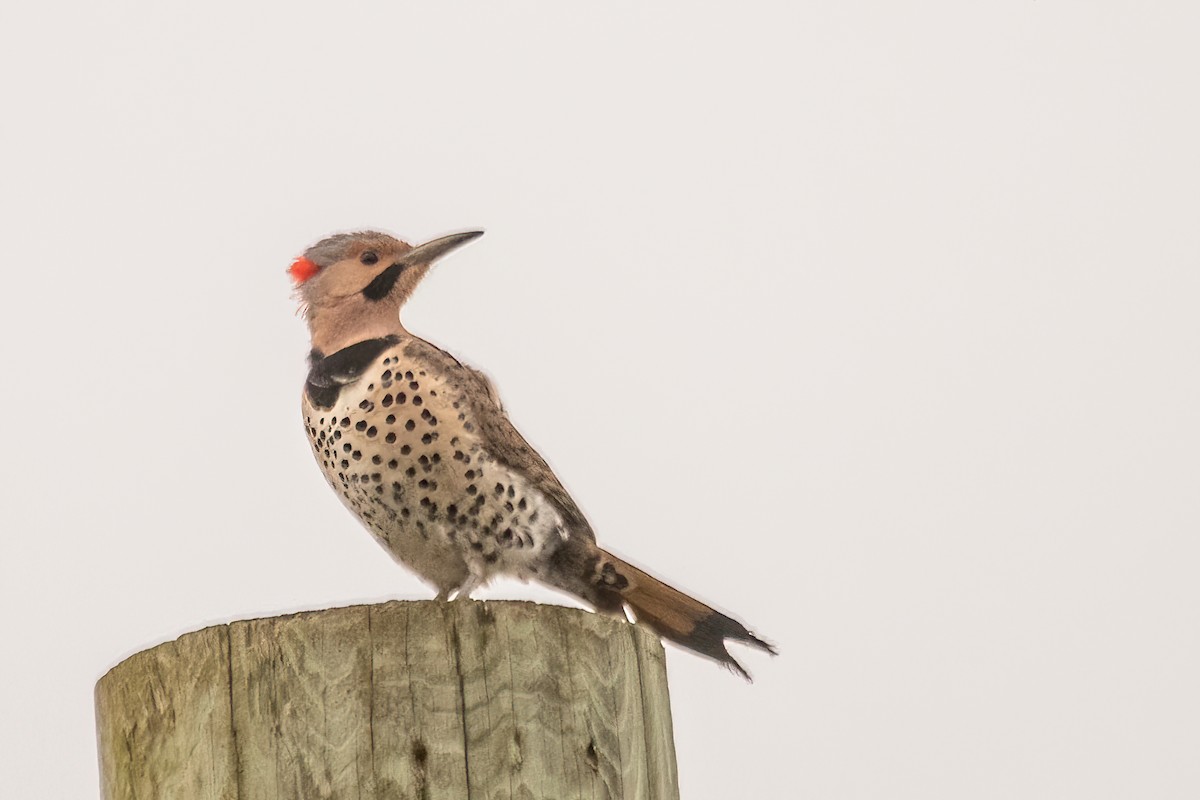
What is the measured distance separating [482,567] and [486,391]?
1.89ft

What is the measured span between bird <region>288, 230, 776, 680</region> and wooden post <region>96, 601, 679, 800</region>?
141 cm

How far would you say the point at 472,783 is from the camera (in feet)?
8.84

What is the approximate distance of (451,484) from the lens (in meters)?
4.33

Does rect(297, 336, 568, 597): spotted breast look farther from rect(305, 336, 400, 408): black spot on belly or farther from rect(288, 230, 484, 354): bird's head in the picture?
rect(288, 230, 484, 354): bird's head

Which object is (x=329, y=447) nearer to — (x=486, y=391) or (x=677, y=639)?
(x=486, y=391)

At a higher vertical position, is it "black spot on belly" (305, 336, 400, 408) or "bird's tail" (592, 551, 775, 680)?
"black spot on belly" (305, 336, 400, 408)

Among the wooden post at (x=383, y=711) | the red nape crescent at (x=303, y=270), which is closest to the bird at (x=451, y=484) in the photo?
the red nape crescent at (x=303, y=270)

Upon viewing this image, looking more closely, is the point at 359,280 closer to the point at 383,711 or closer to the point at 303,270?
the point at 303,270

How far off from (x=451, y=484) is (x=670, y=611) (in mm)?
761

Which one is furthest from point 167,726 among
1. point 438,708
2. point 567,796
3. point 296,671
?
point 567,796

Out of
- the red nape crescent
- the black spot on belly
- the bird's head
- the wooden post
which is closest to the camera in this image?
the wooden post

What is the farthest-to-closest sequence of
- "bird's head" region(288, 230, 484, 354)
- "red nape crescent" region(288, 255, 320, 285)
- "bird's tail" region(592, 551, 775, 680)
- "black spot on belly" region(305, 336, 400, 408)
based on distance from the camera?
"red nape crescent" region(288, 255, 320, 285) → "bird's head" region(288, 230, 484, 354) → "black spot on belly" region(305, 336, 400, 408) → "bird's tail" region(592, 551, 775, 680)

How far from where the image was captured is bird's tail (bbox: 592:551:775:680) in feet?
14.2

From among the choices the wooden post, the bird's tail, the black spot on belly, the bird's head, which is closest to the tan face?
the bird's head
